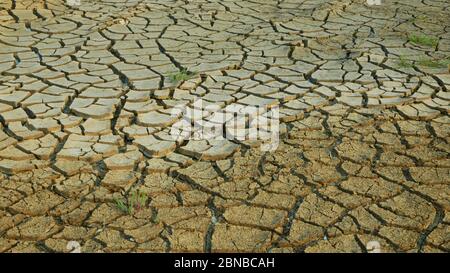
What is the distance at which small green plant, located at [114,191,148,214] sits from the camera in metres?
2.95

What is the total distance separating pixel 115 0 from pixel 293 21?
193 centimetres

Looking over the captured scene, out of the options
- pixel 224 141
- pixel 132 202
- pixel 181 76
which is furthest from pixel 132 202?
pixel 181 76

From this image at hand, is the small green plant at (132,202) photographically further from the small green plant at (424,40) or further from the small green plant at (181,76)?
the small green plant at (424,40)

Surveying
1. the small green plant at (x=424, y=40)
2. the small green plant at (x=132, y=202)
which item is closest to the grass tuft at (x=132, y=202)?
the small green plant at (x=132, y=202)

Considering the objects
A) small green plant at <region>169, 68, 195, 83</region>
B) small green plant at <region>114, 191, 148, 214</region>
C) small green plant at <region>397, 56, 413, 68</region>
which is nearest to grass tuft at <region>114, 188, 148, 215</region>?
small green plant at <region>114, 191, 148, 214</region>

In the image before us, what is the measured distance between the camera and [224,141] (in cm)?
360

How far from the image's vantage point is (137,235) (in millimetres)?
2779

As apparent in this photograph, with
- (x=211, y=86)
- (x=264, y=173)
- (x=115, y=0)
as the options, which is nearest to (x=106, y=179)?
(x=264, y=173)

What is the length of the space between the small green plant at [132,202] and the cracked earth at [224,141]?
0.10 feet

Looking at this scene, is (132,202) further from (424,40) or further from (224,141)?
(424,40)

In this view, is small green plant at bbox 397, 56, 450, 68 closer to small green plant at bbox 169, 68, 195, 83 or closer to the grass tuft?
small green plant at bbox 169, 68, 195, 83

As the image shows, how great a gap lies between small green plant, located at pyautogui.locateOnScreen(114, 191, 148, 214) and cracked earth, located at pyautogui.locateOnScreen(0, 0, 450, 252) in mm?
30

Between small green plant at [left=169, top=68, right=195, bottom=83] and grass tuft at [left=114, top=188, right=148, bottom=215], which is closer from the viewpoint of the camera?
grass tuft at [left=114, top=188, right=148, bottom=215]

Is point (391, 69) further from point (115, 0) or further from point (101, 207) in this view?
point (115, 0)
